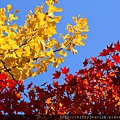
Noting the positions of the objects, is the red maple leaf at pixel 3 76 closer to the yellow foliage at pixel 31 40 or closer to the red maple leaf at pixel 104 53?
the yellow foliage at pixel 31 40

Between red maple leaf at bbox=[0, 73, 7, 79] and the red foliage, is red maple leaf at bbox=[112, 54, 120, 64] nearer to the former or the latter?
the red foliage

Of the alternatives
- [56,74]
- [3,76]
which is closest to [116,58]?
[56,74]

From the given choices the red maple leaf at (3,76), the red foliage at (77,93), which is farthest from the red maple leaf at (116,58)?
the red maple leaf at (3,76)

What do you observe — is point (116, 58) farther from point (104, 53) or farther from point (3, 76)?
point (3, 76)

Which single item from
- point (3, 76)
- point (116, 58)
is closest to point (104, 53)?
point (116, 58)

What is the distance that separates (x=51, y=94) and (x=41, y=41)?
1.32m

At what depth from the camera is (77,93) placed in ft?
15.8

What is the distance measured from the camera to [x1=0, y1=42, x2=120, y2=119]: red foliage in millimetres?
4547

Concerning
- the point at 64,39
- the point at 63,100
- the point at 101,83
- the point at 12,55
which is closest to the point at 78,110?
the point at 63,100

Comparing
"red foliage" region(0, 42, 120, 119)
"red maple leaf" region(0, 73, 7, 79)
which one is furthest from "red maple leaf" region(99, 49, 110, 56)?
"red maple leaf" region(0, 73, 7, 79)

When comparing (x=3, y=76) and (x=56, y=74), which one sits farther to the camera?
(x=56, y=74)

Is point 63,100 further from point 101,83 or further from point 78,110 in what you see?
point 101,83

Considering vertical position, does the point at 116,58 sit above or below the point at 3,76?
above

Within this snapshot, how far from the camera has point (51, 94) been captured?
479cm
